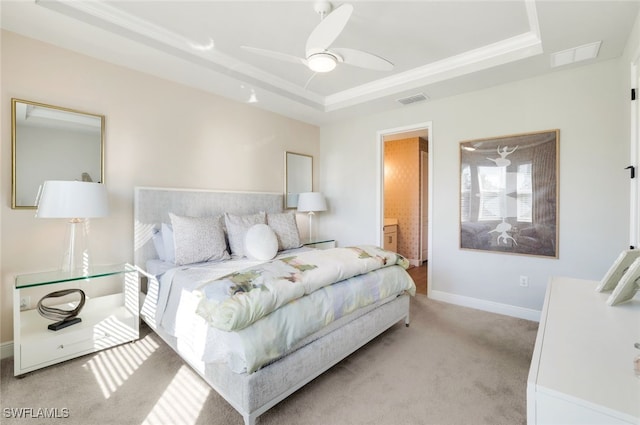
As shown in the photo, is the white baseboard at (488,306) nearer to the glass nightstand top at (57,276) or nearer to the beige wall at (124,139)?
the beige wall at (124,139)

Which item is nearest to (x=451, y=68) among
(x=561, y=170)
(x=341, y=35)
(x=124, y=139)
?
(x=341, y=35)

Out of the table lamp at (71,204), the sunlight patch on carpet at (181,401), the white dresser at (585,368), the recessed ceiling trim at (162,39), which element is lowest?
the sunlight patch on carpet at (181,401)

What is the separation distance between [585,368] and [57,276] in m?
3.07

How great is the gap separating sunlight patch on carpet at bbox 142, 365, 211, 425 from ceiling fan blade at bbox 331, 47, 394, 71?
8.20 feet

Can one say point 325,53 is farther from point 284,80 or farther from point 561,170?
point 561,170

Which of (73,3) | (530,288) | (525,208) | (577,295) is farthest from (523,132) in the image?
(73,3)

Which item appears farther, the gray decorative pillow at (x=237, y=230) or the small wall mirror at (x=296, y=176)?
the small wall mirror at (x=296, y=176)

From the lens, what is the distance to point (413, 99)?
12.1 ft

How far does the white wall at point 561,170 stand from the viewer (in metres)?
2.71

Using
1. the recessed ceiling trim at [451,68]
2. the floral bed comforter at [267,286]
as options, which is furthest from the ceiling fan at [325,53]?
the floral bed comforter at [267,286]

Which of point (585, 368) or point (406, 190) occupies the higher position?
point (406, 190)

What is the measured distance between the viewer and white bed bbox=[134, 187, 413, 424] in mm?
1575

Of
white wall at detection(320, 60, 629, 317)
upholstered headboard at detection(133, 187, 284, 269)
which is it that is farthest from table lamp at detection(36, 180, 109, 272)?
white wall at detection(320, 60, 629, 317)

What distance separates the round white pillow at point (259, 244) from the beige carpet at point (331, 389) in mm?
1081
